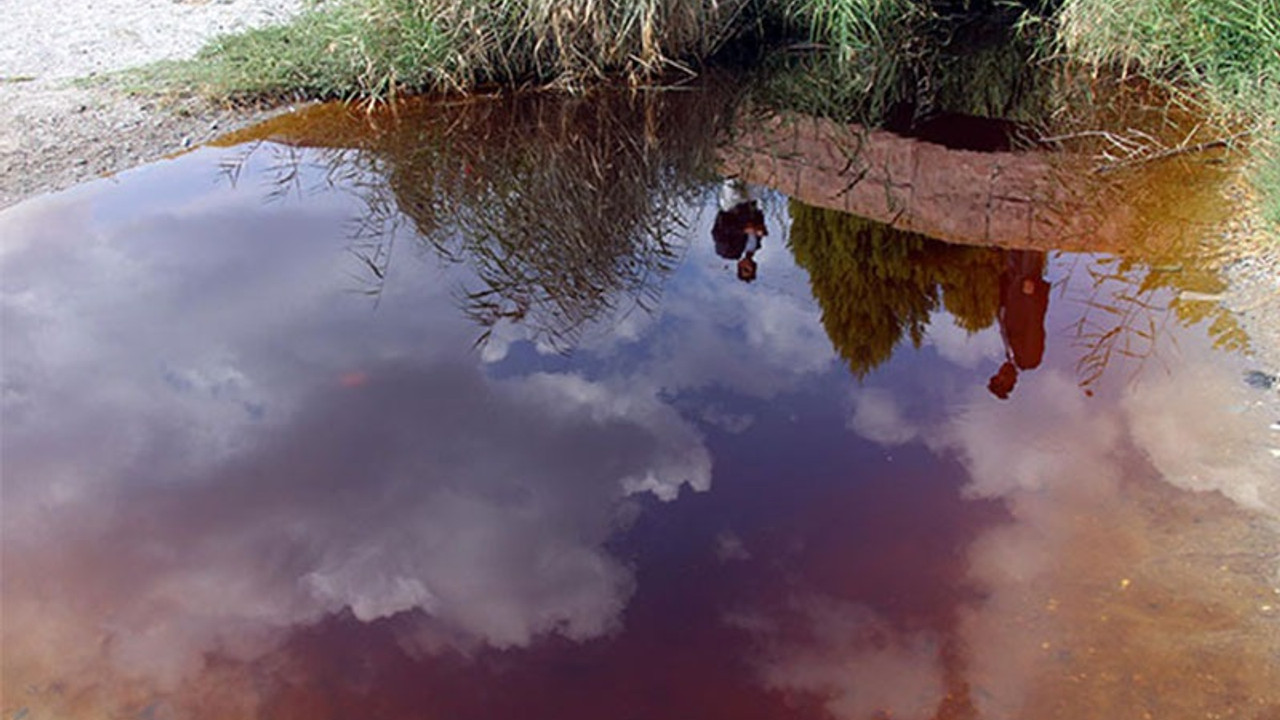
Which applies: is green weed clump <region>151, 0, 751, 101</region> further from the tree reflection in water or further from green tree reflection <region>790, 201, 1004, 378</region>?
green tree reflection <region>790, 201, 1004, 378</region>

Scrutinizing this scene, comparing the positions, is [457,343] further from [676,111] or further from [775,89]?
[775,89]

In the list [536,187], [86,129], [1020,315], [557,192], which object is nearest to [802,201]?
[557,192]

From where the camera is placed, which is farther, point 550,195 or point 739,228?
point 550,195

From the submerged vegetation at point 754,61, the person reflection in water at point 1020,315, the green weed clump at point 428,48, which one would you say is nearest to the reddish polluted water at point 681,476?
the person reflection in water at point 1020,315

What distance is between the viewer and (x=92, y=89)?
7.22 m

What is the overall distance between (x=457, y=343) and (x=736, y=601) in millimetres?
1935

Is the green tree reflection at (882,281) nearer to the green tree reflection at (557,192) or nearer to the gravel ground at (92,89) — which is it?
the green tree reflection at (557,192)

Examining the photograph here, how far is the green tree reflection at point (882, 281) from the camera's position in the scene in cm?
452

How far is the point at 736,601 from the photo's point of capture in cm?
307

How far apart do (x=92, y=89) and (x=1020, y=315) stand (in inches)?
240

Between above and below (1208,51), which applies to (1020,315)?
below

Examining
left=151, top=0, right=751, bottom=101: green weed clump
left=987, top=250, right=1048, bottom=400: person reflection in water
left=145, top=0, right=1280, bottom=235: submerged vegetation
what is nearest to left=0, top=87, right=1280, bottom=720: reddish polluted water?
left=987, top=250, right=1048, bottom=400: person reflection in water

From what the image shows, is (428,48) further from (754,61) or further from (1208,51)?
(1208,51)

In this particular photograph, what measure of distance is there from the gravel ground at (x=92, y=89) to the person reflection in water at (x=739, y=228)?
3350 mm
